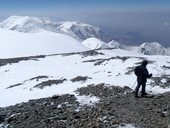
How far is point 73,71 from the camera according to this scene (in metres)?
42.9

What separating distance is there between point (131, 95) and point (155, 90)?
2.39 metres

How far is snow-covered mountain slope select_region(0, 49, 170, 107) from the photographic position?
31.1m

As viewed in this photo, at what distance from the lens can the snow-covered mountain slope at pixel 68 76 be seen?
31125 mm

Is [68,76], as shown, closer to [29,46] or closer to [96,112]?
[96,112]

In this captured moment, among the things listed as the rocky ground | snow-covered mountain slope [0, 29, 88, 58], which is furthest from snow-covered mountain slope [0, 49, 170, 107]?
snow-covered mountain slope [0, 29, 88, 58]

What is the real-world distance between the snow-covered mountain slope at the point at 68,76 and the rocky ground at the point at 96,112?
1641mm

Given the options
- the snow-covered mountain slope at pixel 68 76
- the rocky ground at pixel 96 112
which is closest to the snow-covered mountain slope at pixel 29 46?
the snow-covered mountain slope at pixel 68 76

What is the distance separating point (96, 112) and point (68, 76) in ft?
58.2

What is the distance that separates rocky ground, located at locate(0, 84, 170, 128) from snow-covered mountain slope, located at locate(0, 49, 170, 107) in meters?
1.64

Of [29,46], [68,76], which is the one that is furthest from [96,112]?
[29,46]

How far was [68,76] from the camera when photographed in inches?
1551

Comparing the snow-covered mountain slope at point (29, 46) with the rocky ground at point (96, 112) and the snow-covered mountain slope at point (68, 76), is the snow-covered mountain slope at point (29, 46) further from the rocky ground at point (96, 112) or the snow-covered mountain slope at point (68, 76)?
the rocky ground at point (96, 112)

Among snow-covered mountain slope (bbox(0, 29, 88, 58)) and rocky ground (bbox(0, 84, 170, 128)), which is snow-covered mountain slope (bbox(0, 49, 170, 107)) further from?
snow-covered mountain slope (bbox(0, 29, 88, 58))

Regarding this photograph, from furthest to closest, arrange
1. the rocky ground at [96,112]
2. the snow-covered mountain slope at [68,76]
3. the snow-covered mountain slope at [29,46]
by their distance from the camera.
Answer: the snow-covered mountain slope at [29,46], the snow-covered mountain slope at [68,76], the rocky ground at [96,112]
